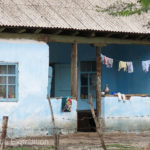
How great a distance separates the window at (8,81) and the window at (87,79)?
11.8ft

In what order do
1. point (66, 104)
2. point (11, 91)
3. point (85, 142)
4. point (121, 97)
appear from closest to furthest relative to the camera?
1. point (85, 142)
2. point (11, 91)
3. point (66, 104)
4. point (121, 97)

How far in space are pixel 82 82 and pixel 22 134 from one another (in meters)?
3.90

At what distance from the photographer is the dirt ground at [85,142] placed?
13.0 metres

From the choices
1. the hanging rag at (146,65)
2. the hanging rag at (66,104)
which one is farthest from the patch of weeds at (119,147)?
the hanging rag at (146,65)

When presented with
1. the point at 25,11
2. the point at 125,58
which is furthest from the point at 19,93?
the point at 125,58

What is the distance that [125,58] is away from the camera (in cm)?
1828

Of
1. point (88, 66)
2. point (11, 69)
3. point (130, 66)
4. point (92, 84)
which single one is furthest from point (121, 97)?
point (11, 69)

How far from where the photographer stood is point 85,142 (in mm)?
14180

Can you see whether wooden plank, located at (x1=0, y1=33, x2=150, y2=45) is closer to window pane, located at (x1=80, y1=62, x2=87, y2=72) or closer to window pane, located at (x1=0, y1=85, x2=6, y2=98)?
window pane, located at (x1=0, y1=85, x2=6, y2=98)

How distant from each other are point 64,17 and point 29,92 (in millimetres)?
2494

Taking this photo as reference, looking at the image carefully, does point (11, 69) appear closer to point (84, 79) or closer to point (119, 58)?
point (84, 79)

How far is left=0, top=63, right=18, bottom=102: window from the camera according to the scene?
15.1m

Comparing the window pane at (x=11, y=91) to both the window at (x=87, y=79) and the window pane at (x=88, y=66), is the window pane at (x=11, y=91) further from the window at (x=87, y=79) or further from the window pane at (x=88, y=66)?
the window pane at (x=88, y=66)

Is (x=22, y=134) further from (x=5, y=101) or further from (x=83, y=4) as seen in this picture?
(x=83, y=4)
